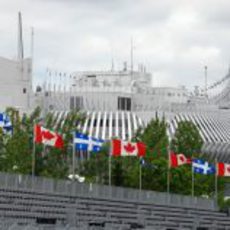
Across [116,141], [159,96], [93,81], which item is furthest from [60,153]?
[93,81]

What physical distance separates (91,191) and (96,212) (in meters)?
3.61

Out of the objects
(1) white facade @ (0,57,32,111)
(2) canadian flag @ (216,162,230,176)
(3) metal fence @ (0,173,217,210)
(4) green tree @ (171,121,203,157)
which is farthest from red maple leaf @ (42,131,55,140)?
(1) white facade @ (0,57,32,111)

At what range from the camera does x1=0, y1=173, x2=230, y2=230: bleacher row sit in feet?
180

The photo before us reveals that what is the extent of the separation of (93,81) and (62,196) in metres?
118

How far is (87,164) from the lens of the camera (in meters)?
88.6

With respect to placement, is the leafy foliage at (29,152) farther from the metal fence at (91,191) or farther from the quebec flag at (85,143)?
the quebec flag at (85,143)

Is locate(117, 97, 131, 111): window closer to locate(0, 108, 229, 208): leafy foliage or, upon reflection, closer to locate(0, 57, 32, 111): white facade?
locate(0, 57, 32, 111): white facade

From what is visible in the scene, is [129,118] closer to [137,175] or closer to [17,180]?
[137,175]

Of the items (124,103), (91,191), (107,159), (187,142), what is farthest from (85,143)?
(124,103)

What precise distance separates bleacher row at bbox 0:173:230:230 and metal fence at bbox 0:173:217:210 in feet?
0.91

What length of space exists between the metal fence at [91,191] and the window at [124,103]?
246ft

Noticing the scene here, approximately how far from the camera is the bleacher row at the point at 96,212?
54844mm

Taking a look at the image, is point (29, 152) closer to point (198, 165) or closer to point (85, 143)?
point (198, 165)

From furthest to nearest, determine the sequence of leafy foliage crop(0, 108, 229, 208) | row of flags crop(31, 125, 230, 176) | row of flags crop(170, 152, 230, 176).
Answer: leafy foliage crop(0, 108, 229, 208)
row of flags crop(170, 152, 230, 176)
row of flags crop(31, 125, 230, 176)
